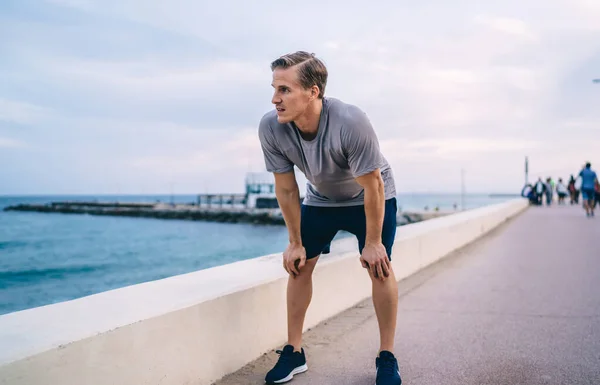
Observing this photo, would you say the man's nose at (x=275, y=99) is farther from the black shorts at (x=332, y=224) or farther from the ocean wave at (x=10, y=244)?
the ocean wave at (x=10, y=244)

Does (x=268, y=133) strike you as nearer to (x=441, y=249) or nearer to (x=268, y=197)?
(x=441, y=249)

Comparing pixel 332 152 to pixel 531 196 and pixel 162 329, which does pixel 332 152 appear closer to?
pixel 162 329

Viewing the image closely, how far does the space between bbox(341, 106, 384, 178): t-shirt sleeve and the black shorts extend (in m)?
0.40

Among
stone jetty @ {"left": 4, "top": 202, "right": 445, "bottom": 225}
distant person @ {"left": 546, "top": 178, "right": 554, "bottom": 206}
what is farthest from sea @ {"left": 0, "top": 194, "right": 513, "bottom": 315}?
distant person @ {"left": 546, "top": 178, "right": 554, "bottom": 206}

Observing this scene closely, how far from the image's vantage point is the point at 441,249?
8.17m

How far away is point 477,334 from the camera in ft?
12.3

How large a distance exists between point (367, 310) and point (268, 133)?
2.22 metres

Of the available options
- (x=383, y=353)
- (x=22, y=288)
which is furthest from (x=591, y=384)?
(x=22, y=288)

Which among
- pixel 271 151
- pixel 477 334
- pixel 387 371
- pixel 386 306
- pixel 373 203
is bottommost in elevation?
pixel 477 334

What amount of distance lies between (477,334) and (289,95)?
229cm

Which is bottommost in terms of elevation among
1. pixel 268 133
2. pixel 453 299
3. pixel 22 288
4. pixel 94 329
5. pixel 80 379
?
pixel 22 288

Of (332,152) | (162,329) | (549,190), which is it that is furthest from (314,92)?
(549,190)

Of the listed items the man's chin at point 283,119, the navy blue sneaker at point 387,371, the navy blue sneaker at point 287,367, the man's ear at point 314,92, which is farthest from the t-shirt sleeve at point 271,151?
the navy blue sneaker at point 387,371

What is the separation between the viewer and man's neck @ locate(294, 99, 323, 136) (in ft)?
8.54
